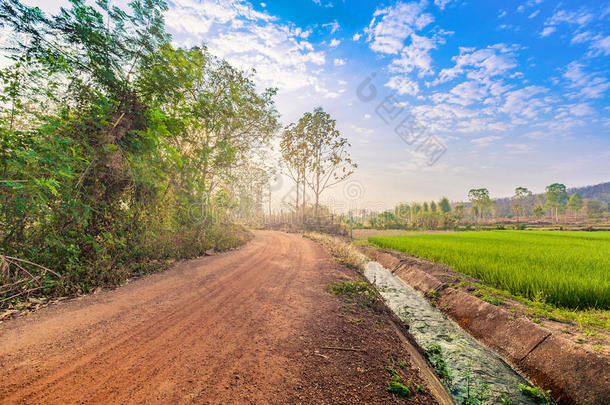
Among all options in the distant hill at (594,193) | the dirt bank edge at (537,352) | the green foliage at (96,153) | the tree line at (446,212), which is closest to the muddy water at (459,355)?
the dirt bank edge at (537,352)

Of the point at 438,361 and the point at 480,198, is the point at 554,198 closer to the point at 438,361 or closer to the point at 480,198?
the point at 480,198

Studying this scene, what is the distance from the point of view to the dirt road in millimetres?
1858

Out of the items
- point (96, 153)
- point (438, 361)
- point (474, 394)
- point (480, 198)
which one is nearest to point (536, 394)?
point (474, 394)

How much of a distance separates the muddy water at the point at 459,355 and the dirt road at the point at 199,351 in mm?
702

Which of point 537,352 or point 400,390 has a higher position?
point 400,390

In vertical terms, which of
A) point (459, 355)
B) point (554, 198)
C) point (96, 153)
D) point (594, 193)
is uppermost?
point (594, 193)

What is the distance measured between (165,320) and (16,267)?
3.11 m

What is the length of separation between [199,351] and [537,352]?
4381 millimetres

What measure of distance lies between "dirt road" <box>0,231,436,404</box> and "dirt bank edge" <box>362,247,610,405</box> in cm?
168

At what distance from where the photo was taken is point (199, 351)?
7.85 ft

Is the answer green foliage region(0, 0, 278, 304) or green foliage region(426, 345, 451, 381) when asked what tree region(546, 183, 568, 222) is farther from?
green foliage region(0, 0, 278, 304)

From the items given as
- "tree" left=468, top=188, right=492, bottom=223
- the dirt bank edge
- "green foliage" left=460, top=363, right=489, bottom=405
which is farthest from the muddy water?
"tree" left=468, top=188, right=492, bottom=223

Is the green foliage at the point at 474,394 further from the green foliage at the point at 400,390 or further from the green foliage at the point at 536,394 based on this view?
the green foliage at the point at 400,390

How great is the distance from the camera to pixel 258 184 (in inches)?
1099
